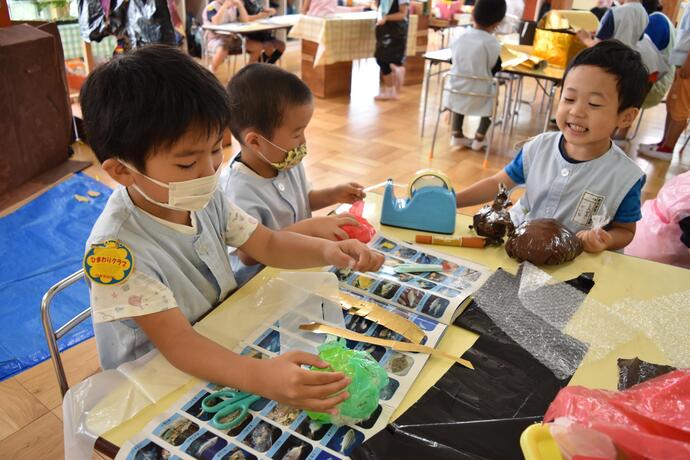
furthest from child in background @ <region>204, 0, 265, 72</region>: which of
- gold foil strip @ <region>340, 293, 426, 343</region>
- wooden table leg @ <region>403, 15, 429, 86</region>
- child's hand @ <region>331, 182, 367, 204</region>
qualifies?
gold foil strip @ <region>340, 293, 426, 343</region>

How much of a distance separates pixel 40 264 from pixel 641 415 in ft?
8.54

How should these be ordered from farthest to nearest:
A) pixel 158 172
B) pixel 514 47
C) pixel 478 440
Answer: pixel 514 47 → pixel 158 172 → pixel 478 440

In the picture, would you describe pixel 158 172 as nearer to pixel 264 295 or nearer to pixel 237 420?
pixel 264 295

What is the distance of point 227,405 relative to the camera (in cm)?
79

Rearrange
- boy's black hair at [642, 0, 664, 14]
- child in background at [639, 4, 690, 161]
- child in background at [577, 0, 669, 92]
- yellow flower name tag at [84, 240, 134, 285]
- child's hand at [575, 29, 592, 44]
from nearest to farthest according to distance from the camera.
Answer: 1. yellow flower name tag at [84, 240, 134, 285]
2. child's hand at [575, 29, 592, 44]
3. child in background at [577, 0, 669, 92]
4. child in background at [639, 4, 690, 161]
5. boy's black hair at [642, 0, 664, 14]

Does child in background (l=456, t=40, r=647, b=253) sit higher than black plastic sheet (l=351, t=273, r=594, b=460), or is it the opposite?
child in background (l=456, t=40, r=647, b=253)

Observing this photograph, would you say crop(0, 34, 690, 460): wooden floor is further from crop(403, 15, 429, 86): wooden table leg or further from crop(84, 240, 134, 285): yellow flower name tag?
crop(84, 240, 134, 285): yellow flower name tag

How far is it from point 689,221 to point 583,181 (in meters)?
0.48

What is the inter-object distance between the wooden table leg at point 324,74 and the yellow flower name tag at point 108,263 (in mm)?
4838

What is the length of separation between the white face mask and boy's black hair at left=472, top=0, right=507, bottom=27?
332 cm

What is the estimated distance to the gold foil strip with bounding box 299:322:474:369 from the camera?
0.92m

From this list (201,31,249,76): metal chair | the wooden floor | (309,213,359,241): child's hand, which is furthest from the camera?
(201,31,249,76): metal chair

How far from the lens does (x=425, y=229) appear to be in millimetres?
1387

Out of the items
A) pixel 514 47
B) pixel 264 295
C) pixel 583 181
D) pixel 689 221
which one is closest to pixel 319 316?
pixel 264 295
